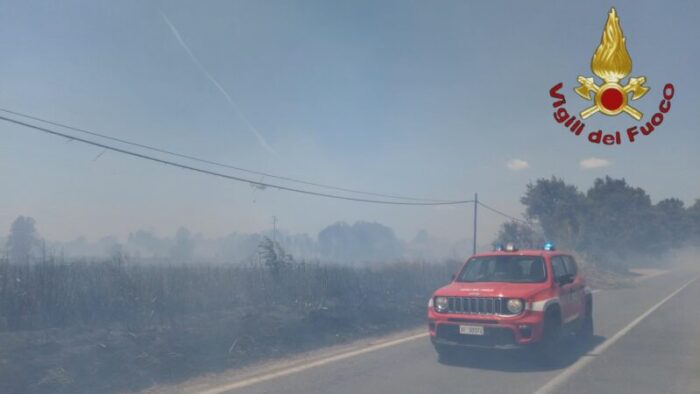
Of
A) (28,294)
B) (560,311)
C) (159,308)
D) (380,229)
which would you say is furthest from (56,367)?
(380,229)

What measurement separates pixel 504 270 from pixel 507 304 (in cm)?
162

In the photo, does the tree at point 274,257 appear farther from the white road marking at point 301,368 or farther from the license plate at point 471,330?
the license plate at point 471,330

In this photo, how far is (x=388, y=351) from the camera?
11.2 meters

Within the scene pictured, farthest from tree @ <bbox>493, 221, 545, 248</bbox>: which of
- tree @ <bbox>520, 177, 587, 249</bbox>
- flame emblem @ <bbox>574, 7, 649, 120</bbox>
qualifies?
flame emblem @ <bbox>574, 7, 649, 120</bbox>

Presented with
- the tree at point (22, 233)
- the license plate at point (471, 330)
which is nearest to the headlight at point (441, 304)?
the license plate at point (471, 330)

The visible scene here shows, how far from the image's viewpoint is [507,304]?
957 centimetres

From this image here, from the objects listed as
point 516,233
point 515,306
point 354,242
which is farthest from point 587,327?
point 354,242

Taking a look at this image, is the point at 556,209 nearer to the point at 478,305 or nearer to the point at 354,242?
the point at 354,242

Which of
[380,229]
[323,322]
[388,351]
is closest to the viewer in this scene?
[388,351]

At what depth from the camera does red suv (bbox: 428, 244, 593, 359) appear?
948 centimetres

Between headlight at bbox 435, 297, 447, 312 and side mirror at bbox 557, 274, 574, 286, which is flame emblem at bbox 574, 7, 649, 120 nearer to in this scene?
side mirror at bbox 557, 274, 574, 286

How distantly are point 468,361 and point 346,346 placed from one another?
118 inches

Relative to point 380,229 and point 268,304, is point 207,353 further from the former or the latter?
point 380,229

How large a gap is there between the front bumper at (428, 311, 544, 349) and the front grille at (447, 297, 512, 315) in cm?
9
